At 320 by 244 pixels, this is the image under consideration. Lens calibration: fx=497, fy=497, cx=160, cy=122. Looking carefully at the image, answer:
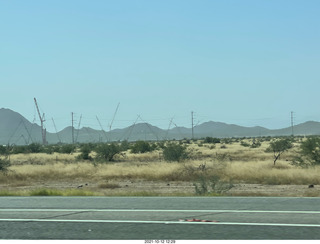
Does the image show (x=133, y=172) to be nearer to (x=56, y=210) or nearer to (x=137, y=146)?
(x=56, y=210)

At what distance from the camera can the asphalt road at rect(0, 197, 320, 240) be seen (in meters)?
10.2

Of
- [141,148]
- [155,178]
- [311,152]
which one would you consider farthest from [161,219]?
[141,148]

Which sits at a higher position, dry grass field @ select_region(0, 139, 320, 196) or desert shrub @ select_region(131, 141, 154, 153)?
desert shrub @ select_region(131, 141, 154, 153)

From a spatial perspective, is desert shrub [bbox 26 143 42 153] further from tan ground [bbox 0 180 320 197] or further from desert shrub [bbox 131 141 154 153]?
tan ground [bbox 0 180 320 197]

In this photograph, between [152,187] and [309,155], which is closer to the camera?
[152,187]

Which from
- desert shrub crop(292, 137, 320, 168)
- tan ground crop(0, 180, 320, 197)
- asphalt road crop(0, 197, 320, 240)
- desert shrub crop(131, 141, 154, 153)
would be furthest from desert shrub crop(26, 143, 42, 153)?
asphalt road crop(0, 197, 320, 240)

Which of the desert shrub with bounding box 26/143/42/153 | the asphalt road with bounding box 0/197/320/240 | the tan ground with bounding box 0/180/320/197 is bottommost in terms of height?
the tan ground with bounding box 0/180/320/197

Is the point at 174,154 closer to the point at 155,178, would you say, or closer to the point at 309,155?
the point at 309,155

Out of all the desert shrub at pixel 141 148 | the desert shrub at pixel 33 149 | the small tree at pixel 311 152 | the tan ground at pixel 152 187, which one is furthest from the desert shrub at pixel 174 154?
the desert shrub at pixel 33 149

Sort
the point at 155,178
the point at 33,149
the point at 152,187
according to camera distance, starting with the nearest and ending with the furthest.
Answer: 1. the point at 152,187
2. the point at 155,178
3. the point at 33,149

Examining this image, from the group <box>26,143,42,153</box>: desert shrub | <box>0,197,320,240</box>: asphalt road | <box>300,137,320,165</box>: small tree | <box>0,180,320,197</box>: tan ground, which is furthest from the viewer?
<box>26,143,42,153</box>: desert shrub

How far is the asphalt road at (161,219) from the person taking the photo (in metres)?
10.2

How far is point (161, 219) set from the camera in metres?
12.2

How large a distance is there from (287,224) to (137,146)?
59812mm
